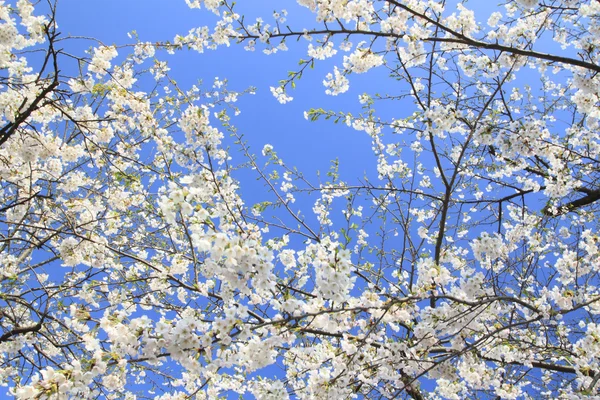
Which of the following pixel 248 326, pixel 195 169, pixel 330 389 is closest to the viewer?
pixel 248 326

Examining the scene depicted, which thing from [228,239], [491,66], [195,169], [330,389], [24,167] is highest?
[24,167]

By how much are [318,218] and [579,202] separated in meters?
3.78

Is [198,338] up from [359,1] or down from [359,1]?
down

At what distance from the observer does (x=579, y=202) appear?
18.2ft

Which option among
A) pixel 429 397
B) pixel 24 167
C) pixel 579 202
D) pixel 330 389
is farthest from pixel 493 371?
pixel 24 167

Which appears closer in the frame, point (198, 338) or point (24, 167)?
point (198, 338)

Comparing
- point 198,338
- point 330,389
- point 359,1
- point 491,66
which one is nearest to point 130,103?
point 359,1

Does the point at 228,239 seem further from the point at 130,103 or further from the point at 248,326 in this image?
the point at 130,103

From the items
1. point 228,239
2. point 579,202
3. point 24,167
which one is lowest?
point 228,239

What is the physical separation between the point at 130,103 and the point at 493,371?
5373 millimetres

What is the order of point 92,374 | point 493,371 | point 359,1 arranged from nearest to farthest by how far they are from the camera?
point 92,374 < point 359,1 < point 493,371

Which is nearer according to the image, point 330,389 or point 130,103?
point 330,389

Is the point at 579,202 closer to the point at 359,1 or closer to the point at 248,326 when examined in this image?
the point at 359,1

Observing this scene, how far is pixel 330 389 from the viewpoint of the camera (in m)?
2.98
